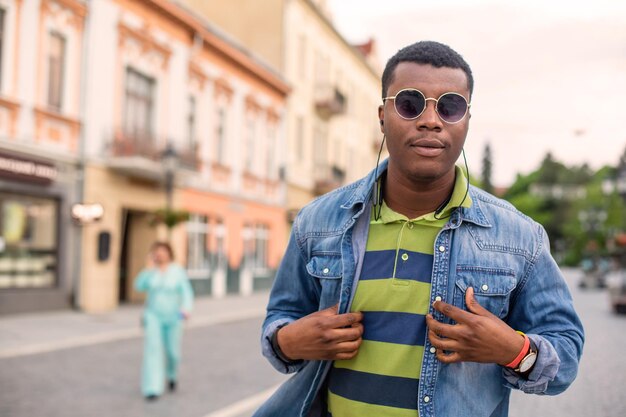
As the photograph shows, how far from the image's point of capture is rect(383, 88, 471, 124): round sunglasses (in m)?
1.93

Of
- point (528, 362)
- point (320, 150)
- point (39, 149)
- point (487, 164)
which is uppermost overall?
point (487, 164)

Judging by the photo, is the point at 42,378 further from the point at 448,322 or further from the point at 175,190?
the point at 175,190

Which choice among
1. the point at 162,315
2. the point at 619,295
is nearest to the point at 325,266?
the point at 162,315

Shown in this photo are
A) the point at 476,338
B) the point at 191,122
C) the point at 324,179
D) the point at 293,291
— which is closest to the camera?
→ the point at 476,338

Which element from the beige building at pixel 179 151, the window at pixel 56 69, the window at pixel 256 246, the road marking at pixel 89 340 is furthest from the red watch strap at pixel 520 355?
the window at pixel 256 246

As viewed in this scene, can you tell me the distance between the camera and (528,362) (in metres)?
1.78

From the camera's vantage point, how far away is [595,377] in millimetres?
9180

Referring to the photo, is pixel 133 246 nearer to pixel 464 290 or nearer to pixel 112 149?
pixel 112 149

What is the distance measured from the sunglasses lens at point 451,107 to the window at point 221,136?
2272 cm

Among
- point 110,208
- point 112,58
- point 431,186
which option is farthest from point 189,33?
point 431,186

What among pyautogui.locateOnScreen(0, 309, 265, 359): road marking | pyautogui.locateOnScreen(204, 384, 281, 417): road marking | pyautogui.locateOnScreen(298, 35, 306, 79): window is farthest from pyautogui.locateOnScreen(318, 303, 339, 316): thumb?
pyautogui.locateOnScreen(298, 35, 306, 79): window

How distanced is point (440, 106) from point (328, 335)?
710mm

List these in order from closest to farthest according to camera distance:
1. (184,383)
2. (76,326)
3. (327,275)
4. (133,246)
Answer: (327,275)
(184,383)
(76,326)
(133,246)

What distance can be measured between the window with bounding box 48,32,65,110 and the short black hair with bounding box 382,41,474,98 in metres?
15.9
